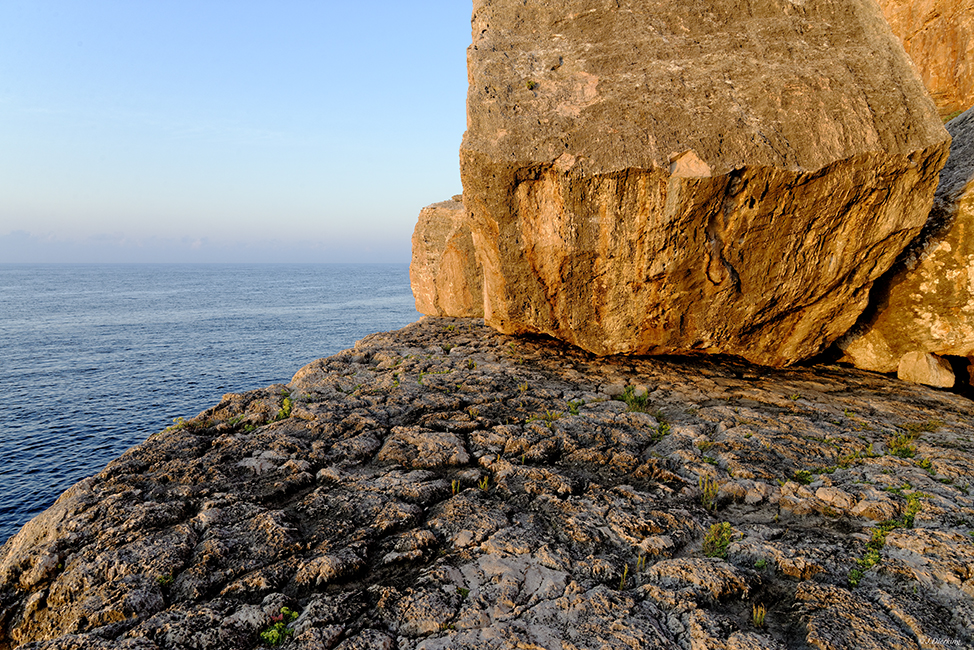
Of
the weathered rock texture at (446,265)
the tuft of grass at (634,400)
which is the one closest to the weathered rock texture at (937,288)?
the tuft of grass at (634,400)

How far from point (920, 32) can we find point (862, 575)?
24.0m

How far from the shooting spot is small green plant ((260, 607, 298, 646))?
16.0 feet

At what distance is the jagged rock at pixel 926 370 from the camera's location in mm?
11469

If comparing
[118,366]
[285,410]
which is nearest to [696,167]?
[285,410]

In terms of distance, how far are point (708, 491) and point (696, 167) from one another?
5959 millimetres

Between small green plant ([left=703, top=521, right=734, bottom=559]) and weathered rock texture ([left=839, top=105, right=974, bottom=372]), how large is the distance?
852cm

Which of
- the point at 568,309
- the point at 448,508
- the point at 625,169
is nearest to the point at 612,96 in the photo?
the point at 625,169

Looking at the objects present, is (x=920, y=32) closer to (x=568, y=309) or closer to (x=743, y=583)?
(x=568, y=309)

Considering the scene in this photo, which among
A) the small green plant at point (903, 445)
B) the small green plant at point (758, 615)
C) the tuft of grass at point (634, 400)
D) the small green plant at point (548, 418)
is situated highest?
the tuft of grass at point (634, 400)

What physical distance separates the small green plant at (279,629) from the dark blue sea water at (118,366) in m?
17.6

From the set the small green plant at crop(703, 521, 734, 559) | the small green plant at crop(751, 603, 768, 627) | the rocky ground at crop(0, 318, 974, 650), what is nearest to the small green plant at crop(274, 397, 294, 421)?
the rocky ground at crop(0, 318, 974, 650)

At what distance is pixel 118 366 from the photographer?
38969 mm

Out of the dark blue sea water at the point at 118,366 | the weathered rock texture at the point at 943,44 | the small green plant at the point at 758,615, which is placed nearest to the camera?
the small green plant at the point at 758,615

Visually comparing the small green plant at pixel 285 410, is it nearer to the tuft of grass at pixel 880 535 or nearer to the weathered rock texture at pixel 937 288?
the tuft of grass at pixel 880 535
